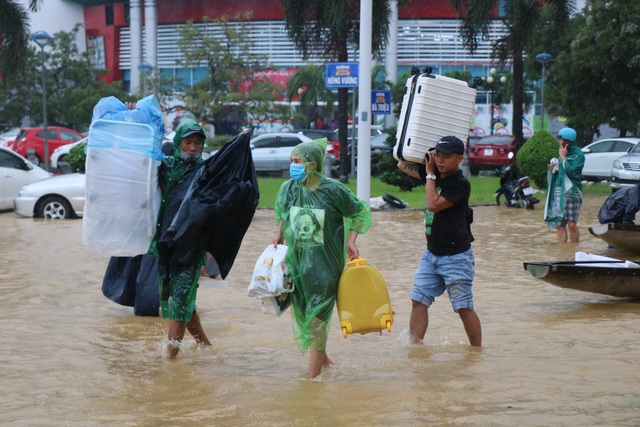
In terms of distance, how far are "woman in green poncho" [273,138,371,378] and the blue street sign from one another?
16959 millimetres

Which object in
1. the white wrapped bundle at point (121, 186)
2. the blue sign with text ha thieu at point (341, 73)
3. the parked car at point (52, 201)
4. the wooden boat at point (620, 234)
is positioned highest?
the blue sign with text ha thieu at point (341, 73)

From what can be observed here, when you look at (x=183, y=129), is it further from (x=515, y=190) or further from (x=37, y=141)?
(x=37, y=141)

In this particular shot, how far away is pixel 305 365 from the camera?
7.19 m

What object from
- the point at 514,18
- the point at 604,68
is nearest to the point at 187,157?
the point at 514,18

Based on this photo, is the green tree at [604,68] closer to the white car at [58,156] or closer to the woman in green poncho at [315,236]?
the white car at [58,156]

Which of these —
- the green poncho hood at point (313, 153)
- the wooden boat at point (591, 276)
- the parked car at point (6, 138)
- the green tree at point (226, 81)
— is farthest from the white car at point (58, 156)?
the green poncho hood at point (313, 153)

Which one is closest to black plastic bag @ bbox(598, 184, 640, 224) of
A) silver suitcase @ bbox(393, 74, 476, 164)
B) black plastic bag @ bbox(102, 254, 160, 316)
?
→ silver suitcase @ bbox(393, 74, 476, 164)

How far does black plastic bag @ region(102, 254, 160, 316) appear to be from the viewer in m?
8.90

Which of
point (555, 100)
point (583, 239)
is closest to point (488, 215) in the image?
point (583, 239)

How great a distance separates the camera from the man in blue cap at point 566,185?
Answer: 43.5 ft

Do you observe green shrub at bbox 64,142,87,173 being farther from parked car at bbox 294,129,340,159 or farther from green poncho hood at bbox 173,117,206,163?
green poncho hood at bbox 173,117,206,163

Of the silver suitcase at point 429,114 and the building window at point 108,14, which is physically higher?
the building window at point 108,14

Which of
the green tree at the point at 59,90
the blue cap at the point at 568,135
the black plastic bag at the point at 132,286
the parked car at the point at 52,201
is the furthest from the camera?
the green tree at the point at 59,90

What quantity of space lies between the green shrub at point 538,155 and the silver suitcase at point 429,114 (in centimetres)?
1567
